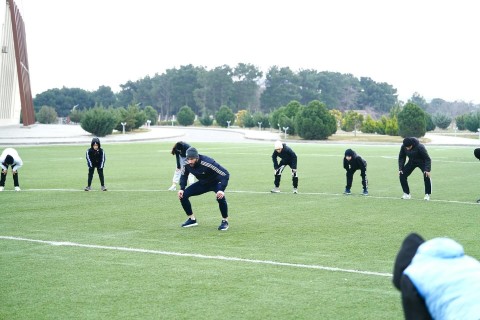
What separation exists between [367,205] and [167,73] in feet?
413

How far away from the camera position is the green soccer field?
7996 millimetres

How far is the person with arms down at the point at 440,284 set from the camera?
3.55 m

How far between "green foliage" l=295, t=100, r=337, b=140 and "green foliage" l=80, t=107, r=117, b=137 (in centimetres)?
1840

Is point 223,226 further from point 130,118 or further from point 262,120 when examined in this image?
point 262,120

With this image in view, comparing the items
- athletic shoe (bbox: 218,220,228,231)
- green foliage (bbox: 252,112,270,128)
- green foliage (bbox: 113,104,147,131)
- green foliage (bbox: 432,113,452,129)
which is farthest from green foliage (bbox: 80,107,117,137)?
athletic shoe (bbox: 218,220,228,231)

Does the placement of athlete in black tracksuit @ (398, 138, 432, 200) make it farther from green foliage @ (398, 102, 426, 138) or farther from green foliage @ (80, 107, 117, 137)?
green foliage @ (80, 107, 117, 137)

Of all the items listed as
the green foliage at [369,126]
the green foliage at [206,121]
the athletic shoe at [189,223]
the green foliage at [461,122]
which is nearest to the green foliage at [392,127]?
the green foliage at [369,126]

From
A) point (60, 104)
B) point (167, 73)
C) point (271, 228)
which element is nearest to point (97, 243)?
point (271, 228)

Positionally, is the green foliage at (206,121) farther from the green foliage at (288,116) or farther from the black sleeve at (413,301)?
the black sleeve at (413,301)

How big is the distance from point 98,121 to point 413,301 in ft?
208

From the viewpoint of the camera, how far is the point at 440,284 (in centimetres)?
358

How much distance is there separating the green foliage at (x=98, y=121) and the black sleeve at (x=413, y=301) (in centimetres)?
6319

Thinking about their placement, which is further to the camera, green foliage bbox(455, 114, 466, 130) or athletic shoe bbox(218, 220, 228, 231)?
green foliage bbox(455, 114, 466, 130)

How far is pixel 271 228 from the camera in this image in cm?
1369
